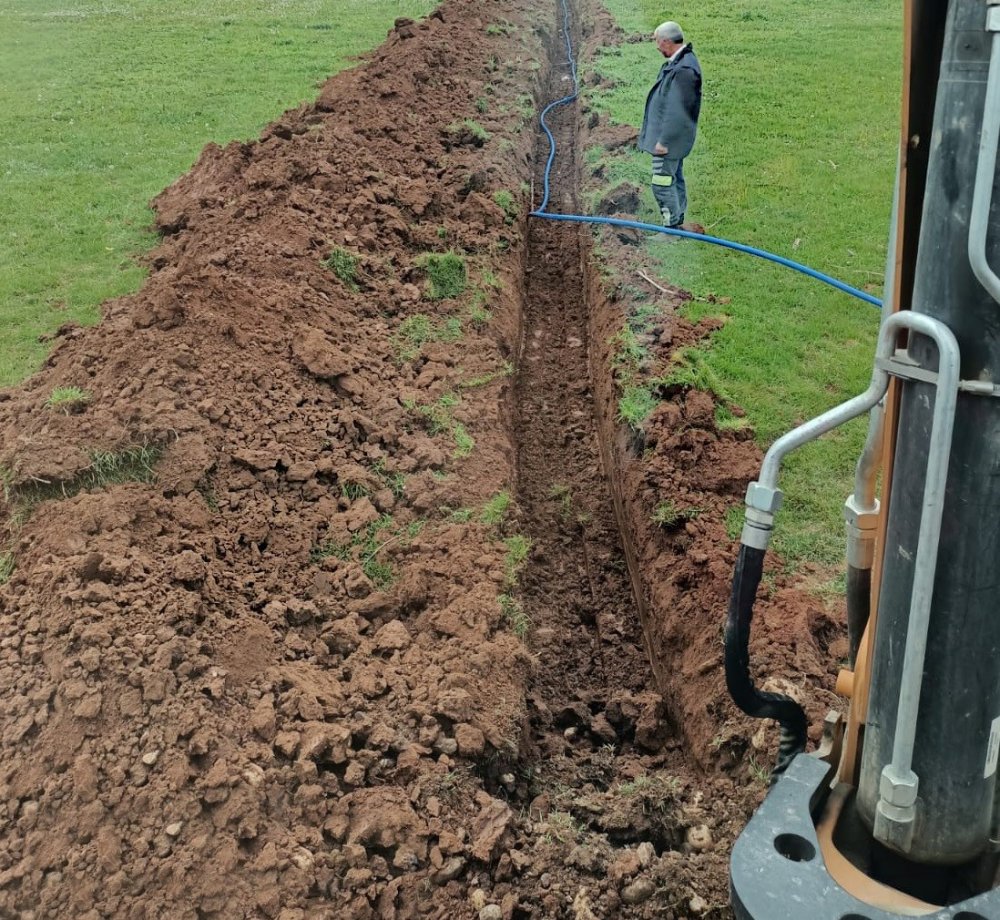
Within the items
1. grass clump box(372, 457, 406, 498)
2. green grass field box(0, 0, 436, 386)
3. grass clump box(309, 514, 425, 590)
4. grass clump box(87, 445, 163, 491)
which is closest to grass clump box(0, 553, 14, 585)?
grass clump box(87, 445, 163, 491)

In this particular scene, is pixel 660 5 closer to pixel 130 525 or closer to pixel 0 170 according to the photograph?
pixel 0 170

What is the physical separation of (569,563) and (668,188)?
4.78 meters

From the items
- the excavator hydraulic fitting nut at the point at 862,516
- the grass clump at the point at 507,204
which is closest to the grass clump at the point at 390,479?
the excavator hydraulic fitting nut at the point at 862,516

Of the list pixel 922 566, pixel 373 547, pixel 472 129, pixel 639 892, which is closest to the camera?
pixel 922 566

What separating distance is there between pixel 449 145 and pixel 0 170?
18.3ft

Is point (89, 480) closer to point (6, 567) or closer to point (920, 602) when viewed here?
point (6, 567)

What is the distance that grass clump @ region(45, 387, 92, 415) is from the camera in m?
5.48

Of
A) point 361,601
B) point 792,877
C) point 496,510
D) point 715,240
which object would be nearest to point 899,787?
point 792,877

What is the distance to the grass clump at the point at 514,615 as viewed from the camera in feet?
15.9

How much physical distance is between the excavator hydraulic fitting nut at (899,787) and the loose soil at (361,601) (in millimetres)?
1516

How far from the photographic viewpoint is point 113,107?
13.0m

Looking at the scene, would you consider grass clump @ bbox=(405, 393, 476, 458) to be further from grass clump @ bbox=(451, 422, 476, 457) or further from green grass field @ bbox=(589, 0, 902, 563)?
green grass field @ bbox=(589, 0, 902, 563)

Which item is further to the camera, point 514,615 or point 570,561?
point 570,561

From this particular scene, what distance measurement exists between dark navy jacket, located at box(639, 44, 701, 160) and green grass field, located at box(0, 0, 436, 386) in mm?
5361
